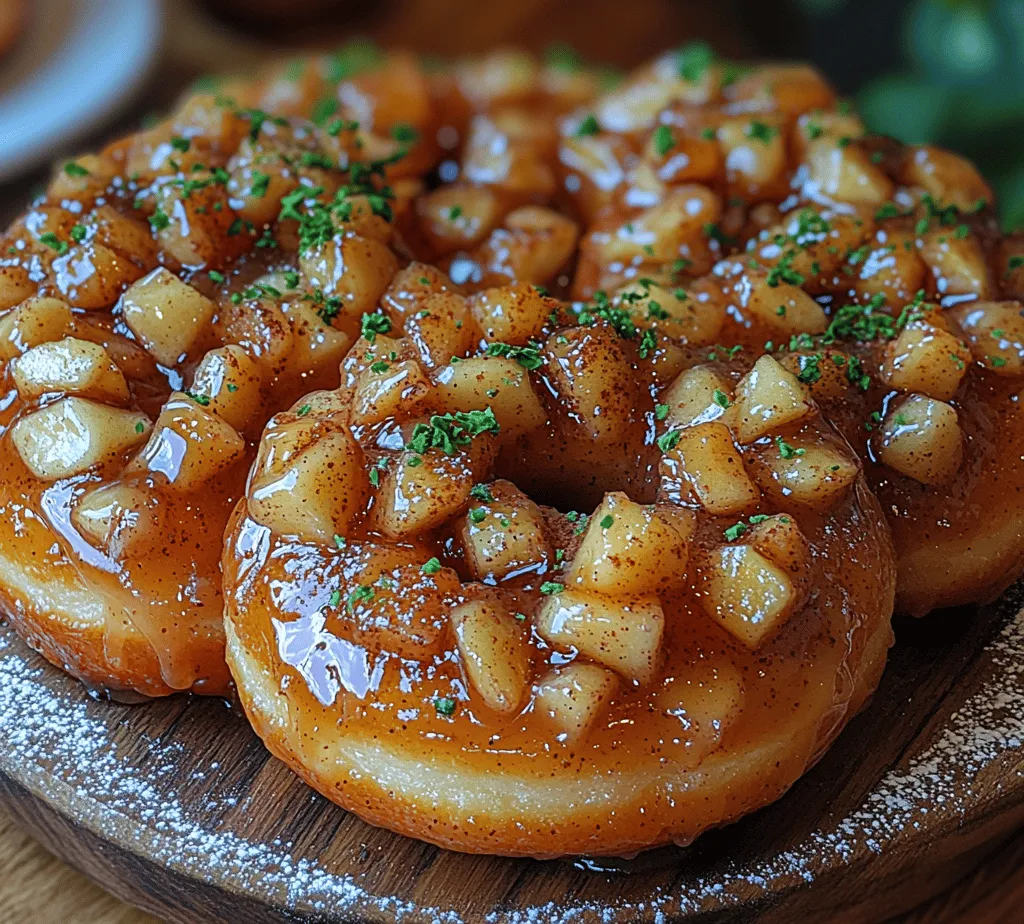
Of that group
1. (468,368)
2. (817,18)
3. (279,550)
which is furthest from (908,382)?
(817,18)

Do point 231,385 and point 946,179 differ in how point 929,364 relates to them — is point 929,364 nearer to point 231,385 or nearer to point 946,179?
point 946,179

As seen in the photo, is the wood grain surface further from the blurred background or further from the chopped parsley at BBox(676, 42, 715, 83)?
the blurred background

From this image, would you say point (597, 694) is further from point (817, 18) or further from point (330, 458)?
point (817, 18)

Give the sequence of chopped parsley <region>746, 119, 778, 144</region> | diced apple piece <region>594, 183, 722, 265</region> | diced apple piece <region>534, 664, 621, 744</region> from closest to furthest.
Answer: diced apple piece <region>534, 664, 621, 744</region> < diced apple piece <region>594, 183, 722, 265</region> < chopped parsley <region>746, 119, 778, 144</region>

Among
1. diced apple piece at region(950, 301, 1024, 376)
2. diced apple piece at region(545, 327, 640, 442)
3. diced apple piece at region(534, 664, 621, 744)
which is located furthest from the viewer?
diced apple piece at region(950, 301, 1024, 376)

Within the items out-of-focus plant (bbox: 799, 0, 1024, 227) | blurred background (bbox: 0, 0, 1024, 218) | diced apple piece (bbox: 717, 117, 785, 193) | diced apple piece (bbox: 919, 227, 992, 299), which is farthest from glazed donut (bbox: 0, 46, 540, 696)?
out-of-focus plant (bbox: 799, 0, 1024, 227)

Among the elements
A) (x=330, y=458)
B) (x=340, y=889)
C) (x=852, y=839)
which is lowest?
(x=852, y=839)
